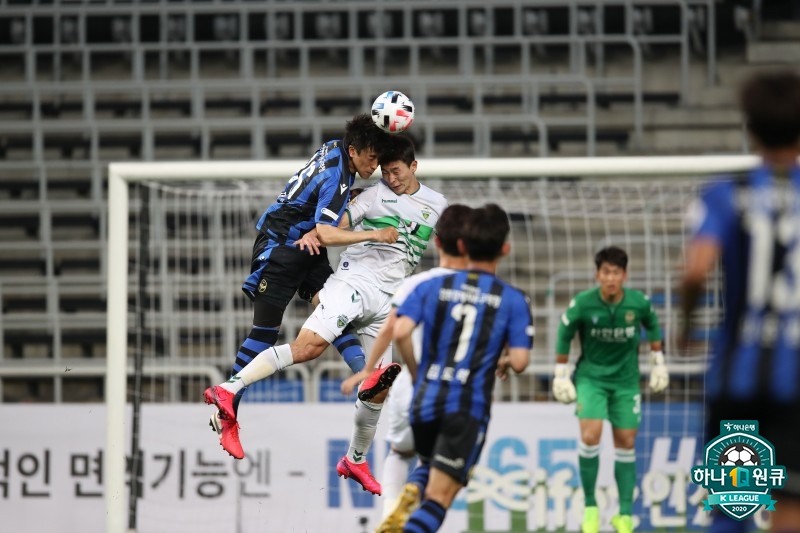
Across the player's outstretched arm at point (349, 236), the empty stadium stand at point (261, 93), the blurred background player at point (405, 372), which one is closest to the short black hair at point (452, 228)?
the blurred background player at point (405, 372)

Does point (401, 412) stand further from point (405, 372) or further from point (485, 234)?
point (485, 234)

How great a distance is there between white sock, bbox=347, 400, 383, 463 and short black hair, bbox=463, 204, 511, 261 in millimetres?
2365

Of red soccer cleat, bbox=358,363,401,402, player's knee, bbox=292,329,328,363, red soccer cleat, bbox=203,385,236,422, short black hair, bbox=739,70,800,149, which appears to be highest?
short black hair, bbox=739,70,800,149

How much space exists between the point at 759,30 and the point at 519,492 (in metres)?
7.66

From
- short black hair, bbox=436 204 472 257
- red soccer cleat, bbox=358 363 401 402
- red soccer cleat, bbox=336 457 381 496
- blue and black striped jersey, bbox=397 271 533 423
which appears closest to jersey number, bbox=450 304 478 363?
blue and black striped jersey, bbox=397 271 533 423

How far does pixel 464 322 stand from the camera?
19.1 feet

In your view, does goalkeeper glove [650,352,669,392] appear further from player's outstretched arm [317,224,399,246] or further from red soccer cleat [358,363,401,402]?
player's outstretched arm [317,224,399,246]

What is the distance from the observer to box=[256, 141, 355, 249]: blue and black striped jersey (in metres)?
7.68

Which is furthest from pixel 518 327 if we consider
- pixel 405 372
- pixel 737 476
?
pixel 737 476

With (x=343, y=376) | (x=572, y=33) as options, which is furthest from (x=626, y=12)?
(x=343, y=376)

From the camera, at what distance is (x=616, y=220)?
11727 mm

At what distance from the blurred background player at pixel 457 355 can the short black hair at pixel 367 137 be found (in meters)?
1.99

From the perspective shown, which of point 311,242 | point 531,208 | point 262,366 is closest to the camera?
point 311,242

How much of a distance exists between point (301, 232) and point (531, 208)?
4184mm
